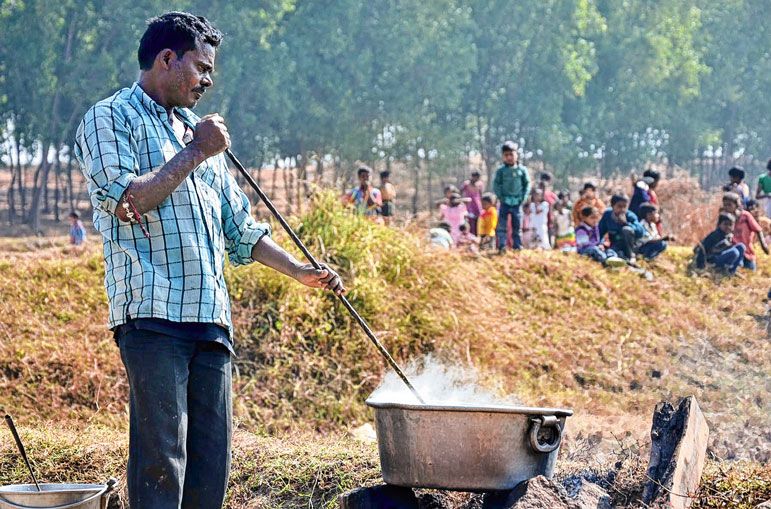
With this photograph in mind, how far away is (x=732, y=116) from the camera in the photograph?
40.7m

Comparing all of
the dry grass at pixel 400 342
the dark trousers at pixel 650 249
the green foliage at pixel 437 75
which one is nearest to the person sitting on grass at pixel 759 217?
the dark trousers at pixel 650 249

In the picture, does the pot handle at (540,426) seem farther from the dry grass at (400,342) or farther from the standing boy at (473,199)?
the standing boy at (473,199)

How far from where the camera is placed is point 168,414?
9.59 feet

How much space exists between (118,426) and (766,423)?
15.1ft

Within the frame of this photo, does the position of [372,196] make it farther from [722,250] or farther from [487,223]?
[722,250]

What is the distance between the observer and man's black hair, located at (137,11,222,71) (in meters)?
3.05

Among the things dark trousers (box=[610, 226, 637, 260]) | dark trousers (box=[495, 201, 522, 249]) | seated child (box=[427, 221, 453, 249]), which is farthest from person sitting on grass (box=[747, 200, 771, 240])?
seated child (box=[427, 221, 453, 249])

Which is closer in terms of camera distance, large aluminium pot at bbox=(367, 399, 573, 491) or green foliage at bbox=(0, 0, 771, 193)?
large aluminium pot at bbox=(367, 399, 573, 491)

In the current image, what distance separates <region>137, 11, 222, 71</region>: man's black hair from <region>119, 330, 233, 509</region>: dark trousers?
90 centimetres

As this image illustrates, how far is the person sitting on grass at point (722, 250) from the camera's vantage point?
1217 centimetres

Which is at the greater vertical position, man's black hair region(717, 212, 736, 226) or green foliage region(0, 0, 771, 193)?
green foliage region(0, 0, 771, 193)

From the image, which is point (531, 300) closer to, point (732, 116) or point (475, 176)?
point (475, 176)

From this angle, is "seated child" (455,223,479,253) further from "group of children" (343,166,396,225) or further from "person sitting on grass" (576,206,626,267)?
"person sitting on grass" (576,206,626,267)

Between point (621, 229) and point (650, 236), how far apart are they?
753 millimetres
